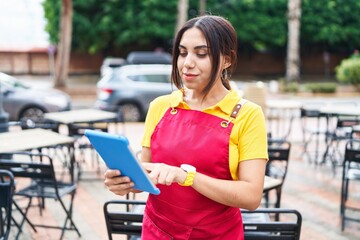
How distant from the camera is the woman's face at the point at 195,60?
66.9 inches

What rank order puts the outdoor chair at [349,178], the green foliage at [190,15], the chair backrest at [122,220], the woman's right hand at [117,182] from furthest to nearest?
1. the green foliage at [190,15]
2. the outdoor chair at [349,178]
3. the chair backrest at [122,220]
4. the woman's right hand at [117,182]

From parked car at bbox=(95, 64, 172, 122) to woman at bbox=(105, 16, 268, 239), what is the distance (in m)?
10.3

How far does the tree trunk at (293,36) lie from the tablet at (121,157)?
20703 millimetres

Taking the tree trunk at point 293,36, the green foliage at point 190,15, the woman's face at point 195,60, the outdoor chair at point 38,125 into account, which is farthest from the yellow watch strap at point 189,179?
the green foliage at point 190,15

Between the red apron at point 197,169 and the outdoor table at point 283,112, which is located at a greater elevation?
the red apron at point 197,169

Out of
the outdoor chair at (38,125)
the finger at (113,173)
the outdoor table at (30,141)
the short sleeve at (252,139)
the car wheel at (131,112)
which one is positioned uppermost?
the short sleeve at (252,139)

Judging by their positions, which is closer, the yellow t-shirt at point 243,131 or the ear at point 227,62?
the yellow t-shirt at point 243,131

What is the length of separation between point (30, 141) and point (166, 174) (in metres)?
3.31

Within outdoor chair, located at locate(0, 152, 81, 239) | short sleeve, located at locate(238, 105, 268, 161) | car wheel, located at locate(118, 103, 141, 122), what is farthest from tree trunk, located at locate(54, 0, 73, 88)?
short sleeve, located at locate(238, 105, 268, 161)

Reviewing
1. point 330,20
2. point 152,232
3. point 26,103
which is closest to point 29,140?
point 152,232

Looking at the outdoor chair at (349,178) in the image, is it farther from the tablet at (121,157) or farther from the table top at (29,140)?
the tablet at (121,157)

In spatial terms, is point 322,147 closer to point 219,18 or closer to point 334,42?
point 219,18

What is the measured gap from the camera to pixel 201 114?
174 cm

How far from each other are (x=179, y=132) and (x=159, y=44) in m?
31.3
